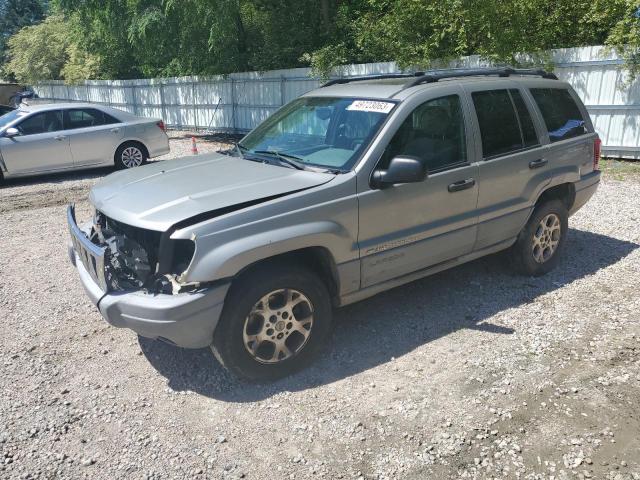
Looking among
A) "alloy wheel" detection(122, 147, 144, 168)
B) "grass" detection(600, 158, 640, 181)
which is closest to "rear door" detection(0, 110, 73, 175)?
"alloy wheel" detection(122, 147, 144, 168)

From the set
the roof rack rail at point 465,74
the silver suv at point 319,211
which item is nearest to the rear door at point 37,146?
the silver suv at point 319,211

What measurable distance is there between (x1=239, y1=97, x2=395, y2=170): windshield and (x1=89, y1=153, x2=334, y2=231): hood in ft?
0.77

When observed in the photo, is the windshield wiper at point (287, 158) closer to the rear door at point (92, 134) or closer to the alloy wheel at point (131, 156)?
the rear door at point (92, 134)

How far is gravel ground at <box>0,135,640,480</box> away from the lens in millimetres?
3053

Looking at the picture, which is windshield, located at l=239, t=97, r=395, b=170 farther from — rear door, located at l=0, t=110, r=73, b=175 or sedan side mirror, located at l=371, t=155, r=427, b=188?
rear door, located at l=0, t=110, r=73, b=175

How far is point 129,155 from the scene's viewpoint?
38.1 feet

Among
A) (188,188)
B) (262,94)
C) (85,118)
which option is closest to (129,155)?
(85,118)

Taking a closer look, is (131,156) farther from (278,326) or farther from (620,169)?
(620,169)

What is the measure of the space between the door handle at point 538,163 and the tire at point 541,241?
0.46 meters

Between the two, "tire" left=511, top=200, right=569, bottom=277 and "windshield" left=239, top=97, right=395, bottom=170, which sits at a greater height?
"windshield" left=239, top=97, right=395, bottom=170

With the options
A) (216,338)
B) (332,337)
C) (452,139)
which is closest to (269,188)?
(216,338)

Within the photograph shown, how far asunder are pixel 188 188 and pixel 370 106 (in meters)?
1.58

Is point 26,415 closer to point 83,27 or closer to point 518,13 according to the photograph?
point 518,13

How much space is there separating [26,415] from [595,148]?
227 inches
